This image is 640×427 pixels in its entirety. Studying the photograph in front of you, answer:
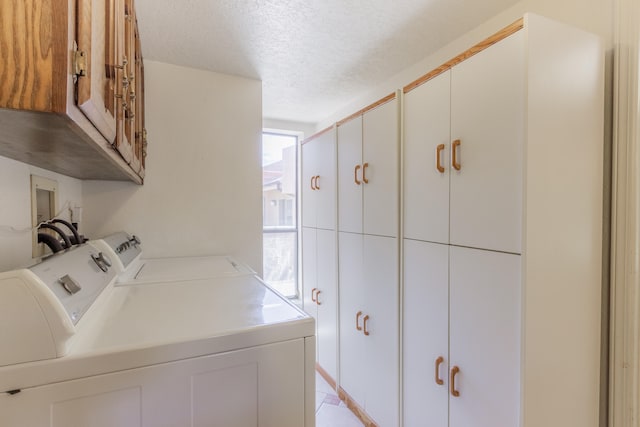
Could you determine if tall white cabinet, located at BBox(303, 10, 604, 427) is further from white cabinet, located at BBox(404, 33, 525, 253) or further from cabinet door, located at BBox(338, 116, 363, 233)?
cabinet door, located at BBox(338, 116, 363, 233)

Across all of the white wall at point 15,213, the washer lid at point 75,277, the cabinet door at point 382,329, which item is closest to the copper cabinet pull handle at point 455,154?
the cabinet door at point 382,329

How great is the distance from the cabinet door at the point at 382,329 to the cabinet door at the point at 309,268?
83 cm

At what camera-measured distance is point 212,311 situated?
37.0 inches

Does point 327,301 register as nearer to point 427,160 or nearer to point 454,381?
point 454,381

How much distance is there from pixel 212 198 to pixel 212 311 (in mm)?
1562

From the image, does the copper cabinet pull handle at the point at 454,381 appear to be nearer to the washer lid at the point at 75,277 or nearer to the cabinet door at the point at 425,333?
the cabinet door at the point at 425,333

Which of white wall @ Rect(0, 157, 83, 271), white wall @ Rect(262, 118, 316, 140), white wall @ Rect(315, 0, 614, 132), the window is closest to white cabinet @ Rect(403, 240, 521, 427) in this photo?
white wall @ Rect(315, 0, 614, 132)

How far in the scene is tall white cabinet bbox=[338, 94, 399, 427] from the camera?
72.6 inches

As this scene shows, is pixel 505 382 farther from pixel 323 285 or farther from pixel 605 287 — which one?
pixel 323 285

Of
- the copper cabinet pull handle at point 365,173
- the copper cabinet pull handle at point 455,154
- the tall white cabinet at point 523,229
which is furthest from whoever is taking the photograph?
the copper cabinet pull handle at point 365,173

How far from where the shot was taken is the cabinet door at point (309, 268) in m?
2.85

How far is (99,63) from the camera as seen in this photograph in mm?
721

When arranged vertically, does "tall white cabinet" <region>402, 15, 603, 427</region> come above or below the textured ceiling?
below

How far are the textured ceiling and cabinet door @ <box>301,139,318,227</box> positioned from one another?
1.93ft
